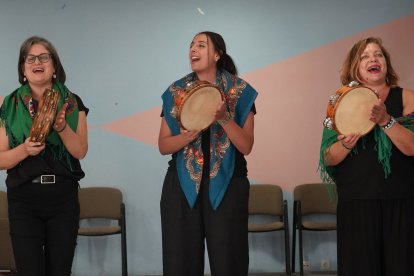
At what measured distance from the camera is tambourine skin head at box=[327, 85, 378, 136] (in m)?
2.74

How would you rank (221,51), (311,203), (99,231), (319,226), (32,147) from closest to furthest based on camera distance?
1. (32,147)
2. (221,51)
3. (99,231)
4. (319,226)
5. (311,203)

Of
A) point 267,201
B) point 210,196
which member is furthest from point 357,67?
point 267,201

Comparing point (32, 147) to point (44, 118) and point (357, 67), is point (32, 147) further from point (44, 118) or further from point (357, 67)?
point (357, 67)

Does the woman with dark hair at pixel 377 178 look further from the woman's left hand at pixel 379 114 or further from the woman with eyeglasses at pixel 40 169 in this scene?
the woman with eyeglasses at pixel 40 169

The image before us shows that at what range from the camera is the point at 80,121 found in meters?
2.92

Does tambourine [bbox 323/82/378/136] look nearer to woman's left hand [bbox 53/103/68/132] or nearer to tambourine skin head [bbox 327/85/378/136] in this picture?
tambourine skin head [bbox 327/85/378/136]

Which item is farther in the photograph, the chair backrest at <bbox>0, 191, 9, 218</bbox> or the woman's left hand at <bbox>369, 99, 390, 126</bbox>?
the chair backrest at <bbox>0, 191, 9, 218</bbox>

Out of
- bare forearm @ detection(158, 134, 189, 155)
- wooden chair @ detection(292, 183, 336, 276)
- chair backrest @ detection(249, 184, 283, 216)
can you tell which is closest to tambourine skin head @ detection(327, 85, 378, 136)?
bare forearm @ detection(158, 134, 189, 155)

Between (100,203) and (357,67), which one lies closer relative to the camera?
(357,67)

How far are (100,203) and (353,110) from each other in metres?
3.34

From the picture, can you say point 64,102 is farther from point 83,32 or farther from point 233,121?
point 83,32

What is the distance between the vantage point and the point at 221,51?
121 inches

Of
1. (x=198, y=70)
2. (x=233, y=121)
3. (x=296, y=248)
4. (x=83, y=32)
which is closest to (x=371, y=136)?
(x=233, y=121)

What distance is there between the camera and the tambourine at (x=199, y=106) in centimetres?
277
